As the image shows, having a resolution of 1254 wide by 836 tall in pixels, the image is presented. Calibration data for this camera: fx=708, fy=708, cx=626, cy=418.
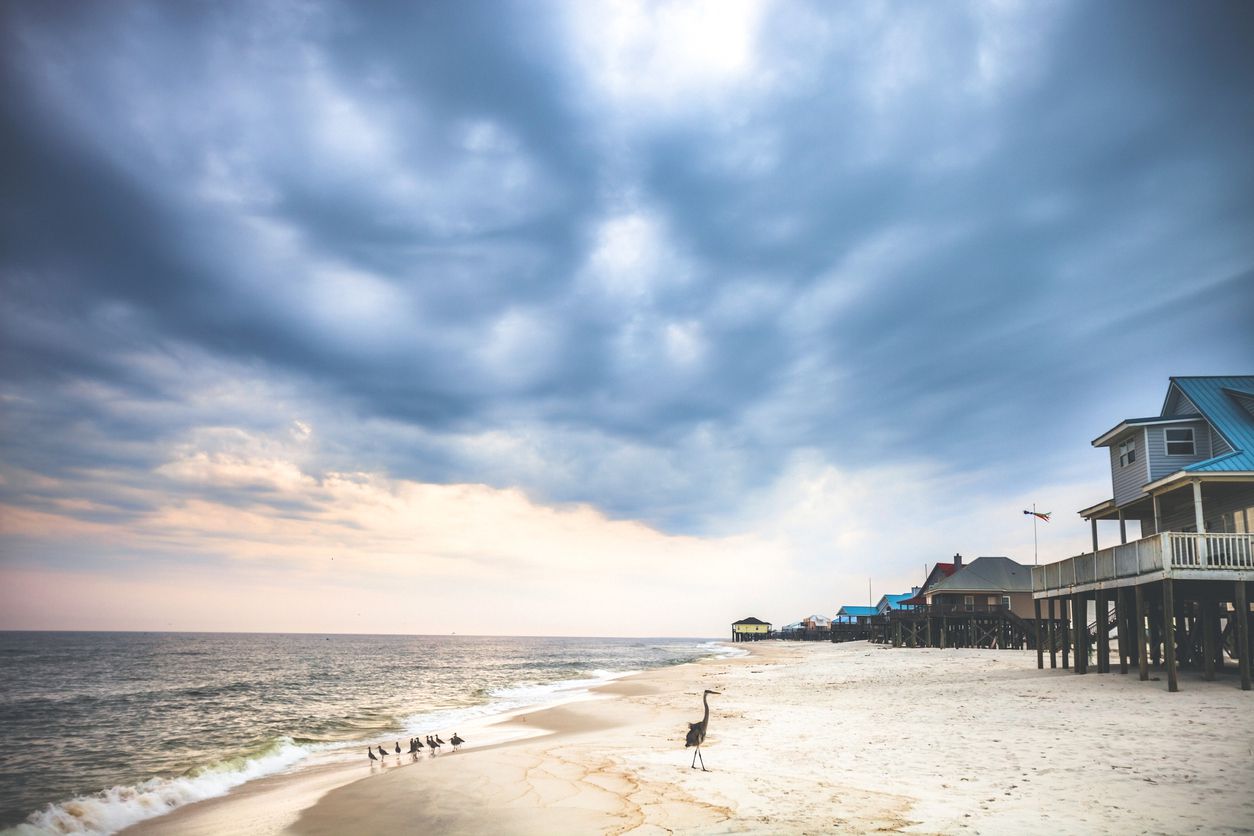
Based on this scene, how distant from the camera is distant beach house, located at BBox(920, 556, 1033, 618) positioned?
5547 cm

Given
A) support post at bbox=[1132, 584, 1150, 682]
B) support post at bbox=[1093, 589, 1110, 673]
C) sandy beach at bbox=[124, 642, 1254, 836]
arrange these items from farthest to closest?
support post at bbox=[1093, 589, 1110, 673]
support post at bbox=[1132, 584, 1150, 682]
sandy beach at bbox=[124, 642, 1254, 836]

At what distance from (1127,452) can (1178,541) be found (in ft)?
20.3

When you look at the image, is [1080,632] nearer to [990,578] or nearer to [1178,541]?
[1178,541]

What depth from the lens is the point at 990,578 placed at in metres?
56.4

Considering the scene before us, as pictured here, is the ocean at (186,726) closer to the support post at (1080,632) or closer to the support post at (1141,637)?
the support post at (1080,632)

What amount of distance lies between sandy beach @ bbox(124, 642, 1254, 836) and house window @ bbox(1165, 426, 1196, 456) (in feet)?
24.4

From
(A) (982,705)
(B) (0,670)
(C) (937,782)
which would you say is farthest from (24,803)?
(B) (0,670)

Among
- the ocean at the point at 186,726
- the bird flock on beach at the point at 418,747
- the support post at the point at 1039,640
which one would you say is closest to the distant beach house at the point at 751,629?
the ocean at the point at 186,726

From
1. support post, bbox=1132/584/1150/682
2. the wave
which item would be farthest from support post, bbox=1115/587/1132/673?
the wave

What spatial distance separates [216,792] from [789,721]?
12.9m

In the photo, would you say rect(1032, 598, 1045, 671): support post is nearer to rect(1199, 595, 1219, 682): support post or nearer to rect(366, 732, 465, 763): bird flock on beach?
rect(1199, 595, 1219, 682): support post

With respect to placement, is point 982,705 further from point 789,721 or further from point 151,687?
point 151,687

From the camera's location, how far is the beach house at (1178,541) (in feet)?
58.6

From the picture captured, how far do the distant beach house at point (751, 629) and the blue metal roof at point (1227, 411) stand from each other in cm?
11192
